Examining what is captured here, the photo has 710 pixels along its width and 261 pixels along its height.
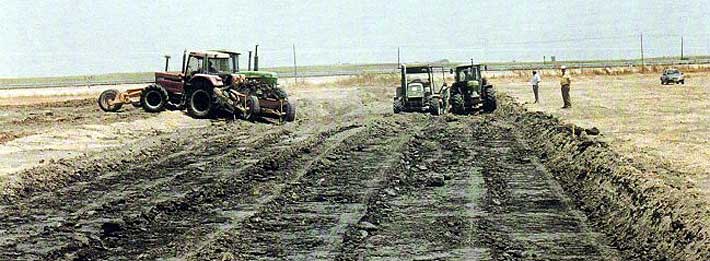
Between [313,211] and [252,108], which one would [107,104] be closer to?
[252,108]

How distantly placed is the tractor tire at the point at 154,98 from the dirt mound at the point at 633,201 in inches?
579

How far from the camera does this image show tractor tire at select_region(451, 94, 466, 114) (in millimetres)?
31641

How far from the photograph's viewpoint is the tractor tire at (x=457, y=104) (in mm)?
31641

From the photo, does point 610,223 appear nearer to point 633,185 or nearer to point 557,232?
point 557,232

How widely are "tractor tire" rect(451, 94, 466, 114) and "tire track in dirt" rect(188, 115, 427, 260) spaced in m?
13.3

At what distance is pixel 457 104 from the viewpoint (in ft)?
104

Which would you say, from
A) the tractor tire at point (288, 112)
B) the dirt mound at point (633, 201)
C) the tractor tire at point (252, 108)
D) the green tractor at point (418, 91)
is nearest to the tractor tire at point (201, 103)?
the tractor tire at point (252, 108)

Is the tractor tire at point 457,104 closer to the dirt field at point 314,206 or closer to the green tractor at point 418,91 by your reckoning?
the green tractor at point 418,91

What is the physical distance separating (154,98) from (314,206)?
62.1 ft

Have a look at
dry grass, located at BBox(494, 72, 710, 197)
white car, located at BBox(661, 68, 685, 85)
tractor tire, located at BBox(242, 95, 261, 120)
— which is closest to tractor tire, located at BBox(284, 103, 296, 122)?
tractor tire, located at BBox(242, 95, 261, 120)

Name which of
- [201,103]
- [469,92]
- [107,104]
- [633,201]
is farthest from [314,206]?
[107,104]

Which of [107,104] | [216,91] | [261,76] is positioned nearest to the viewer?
[216,91]

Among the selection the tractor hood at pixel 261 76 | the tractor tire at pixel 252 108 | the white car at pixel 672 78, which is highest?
the tractor hood at pixel 261 76

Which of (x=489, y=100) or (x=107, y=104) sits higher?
(x=107, y=104)
